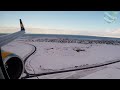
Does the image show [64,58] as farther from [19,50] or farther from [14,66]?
[14,66]

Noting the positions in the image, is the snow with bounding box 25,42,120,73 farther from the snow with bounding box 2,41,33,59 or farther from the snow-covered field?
the snow with bounding box 2,41,33,59

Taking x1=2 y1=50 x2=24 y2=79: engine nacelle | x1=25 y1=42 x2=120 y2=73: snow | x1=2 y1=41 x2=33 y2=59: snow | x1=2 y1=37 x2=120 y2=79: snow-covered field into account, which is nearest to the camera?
x1=2 y1=50 x2=24 y2=79: engine nacelle

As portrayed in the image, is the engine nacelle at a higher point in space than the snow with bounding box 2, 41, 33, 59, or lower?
higher

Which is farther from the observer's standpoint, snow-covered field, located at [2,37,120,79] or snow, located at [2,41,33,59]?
snow, located at [2,41,33,59]

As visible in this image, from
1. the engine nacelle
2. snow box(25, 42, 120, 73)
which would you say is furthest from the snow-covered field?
the engine nacelle

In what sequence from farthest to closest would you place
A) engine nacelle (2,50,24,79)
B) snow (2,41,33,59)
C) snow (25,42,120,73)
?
snow (2,41,33,59), snow (25,42,120,73), engine nacelle (2,50,24,79)

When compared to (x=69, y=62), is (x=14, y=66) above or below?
above

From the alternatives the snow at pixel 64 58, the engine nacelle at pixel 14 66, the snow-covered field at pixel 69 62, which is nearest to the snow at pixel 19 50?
the snow-covered field at pixel 69 62

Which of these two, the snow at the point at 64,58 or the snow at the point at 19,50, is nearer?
the snow at the point at 64,58

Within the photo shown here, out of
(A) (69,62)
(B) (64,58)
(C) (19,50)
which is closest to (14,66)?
(A) (69,62)

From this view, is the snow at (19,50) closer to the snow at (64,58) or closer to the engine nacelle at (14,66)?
the snow at (64,58)

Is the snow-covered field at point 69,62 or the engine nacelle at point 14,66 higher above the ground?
the engine nacelle at point 14,66

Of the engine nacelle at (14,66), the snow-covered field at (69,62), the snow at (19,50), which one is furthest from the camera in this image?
the snow at (19,50)
